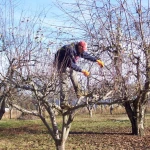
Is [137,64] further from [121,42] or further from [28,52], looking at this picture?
[28,52]

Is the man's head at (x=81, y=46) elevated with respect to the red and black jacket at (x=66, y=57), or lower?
elevated

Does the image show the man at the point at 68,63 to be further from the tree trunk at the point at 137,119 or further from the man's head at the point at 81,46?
the tree trunk at the point at 137,119

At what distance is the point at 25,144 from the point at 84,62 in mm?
5006

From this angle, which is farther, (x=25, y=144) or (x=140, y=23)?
(x=25, y=144)

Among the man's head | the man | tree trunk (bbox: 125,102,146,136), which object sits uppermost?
the man's head

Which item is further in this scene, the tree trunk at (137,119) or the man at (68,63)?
the tree trunk at (137,119)

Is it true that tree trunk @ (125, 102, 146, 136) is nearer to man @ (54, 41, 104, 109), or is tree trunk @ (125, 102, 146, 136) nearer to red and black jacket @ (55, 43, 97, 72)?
man @ (54, 41, 104, 109)

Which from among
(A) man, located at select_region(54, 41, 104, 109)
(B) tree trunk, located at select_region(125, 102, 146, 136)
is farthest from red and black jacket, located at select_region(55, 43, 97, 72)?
(B) tree trunk, located at select_region(125, 102, 146, 136)

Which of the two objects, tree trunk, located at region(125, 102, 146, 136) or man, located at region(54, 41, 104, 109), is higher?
man, located at region(54, 41, 104, 109)

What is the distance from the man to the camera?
18.7ft

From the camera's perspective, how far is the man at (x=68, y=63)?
18.7 feet

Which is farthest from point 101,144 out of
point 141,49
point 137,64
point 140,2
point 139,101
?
point 140,2

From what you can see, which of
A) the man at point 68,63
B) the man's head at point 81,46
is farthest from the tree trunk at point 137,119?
the man's head at point 81,46

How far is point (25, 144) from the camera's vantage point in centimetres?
1069
